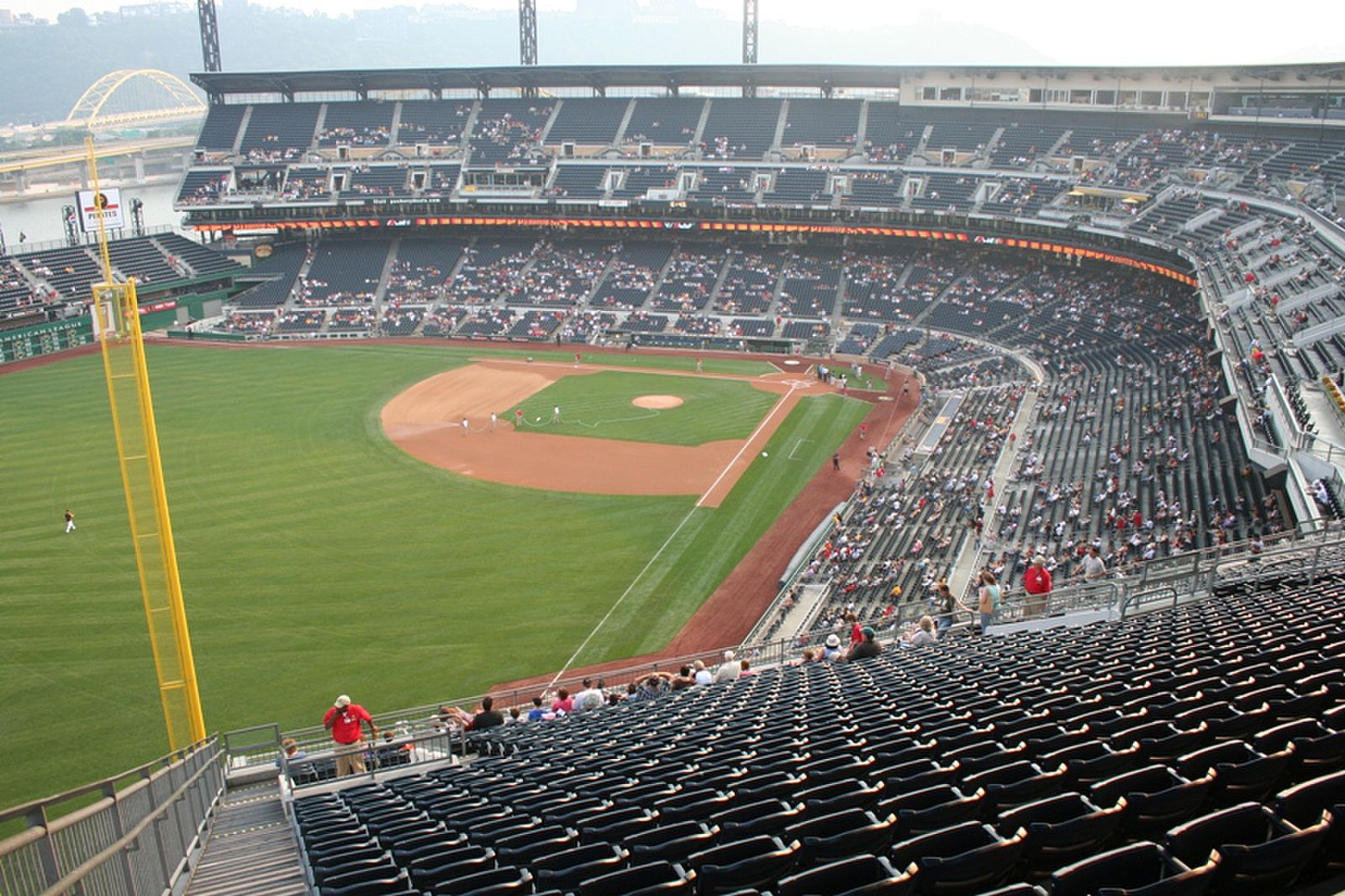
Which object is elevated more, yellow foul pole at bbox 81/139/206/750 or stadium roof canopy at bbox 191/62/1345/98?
stadium roof canopy at bbox 191/62/1345/98

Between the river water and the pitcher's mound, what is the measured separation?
71.1 m

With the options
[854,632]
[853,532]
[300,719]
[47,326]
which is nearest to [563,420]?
[853,532]

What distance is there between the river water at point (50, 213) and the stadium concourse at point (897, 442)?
36.3 metres

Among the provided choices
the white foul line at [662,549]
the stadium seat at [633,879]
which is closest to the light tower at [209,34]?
the white foul line at [662,549]

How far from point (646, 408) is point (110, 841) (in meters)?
49.8

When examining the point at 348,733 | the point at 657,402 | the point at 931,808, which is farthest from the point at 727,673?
the point at 657,402

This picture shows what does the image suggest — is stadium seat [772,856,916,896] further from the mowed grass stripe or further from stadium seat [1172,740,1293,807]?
the mowed grass stripe

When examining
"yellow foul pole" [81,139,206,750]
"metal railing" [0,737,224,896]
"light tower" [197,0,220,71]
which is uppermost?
"light tower" [197,0,220,71]

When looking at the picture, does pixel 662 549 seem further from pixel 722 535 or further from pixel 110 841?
pixel 110 841

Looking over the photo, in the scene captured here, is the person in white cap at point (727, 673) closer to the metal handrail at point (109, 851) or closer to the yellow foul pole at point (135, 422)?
the yellow foul pole at point (135, 422)

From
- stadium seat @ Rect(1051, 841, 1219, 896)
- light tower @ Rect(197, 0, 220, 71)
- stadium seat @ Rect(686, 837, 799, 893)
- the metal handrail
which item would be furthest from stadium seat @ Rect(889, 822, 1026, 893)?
light tower @ Rect(197, 0, 220, 71)

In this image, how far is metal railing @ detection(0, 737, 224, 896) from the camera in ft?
19.5

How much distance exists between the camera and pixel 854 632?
22281 millimetres

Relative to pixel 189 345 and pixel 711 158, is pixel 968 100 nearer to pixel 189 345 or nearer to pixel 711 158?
pixel 711 158
